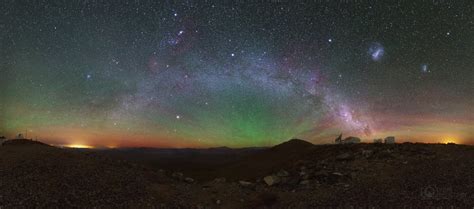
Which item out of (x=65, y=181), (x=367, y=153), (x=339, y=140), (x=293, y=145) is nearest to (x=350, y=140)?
(x=339, y=140)

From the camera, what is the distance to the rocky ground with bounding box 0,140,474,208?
1797 centimetres

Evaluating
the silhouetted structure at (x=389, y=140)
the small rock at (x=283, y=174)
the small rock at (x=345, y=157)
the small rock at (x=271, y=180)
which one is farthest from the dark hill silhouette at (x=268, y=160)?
the silhouetted structure at (x=389, y=140)

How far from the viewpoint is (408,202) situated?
17.3 meters

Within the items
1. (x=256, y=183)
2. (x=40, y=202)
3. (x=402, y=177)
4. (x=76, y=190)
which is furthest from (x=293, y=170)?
(x=40, y=202)

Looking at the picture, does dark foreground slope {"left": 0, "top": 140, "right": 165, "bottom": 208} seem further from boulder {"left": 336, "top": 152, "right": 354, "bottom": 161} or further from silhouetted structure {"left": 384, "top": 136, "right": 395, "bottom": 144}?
silhouetted structure {"left": 384, "top": 136, "right": 395, "bottom": 144}

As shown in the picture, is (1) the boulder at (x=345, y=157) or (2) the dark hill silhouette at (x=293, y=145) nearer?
(1) the boulder at (x=345, y=157)

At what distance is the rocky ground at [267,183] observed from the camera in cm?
1797

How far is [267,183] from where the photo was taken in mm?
24984

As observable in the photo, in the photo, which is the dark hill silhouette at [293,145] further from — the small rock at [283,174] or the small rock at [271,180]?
the small rock at [271,180]

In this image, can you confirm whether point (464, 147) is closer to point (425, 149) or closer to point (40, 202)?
point (425, 149)

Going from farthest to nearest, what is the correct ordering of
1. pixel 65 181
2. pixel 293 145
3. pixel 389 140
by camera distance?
pixel 293 145, pixel 389 140, pixel 65 181

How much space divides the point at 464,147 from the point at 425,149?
3.01 meters

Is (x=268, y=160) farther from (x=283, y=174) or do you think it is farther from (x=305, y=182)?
(x=305, y=182)

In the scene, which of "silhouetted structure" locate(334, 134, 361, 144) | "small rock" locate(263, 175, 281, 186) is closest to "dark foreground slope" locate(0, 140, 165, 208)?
"small rock" locate(263, 175, 281, 186)
